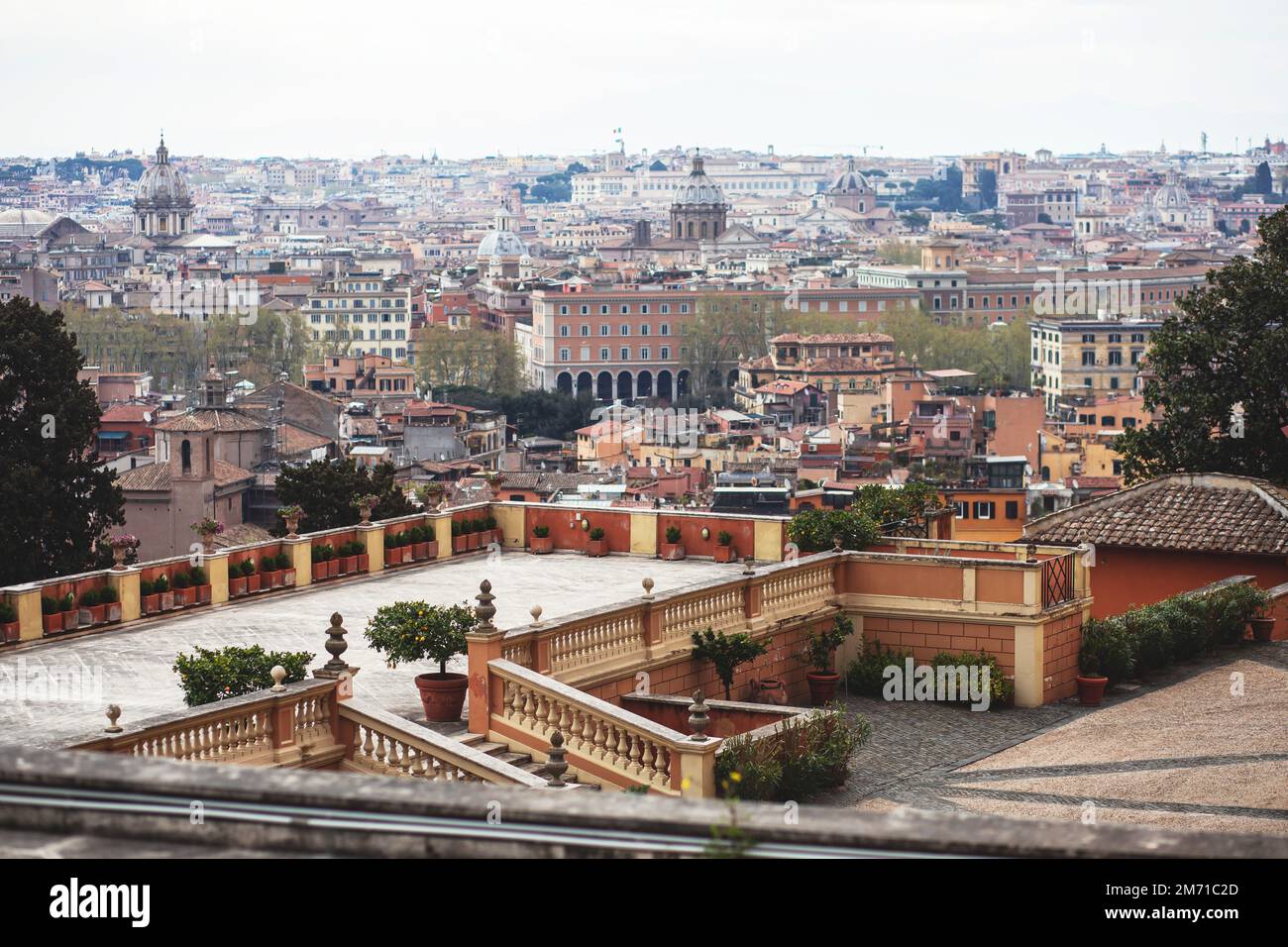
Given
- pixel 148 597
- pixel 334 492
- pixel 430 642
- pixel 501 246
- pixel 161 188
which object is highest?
pixel 161 188

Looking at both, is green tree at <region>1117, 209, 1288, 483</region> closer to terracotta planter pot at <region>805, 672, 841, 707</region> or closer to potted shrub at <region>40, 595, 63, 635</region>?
terracotta planter pot at <region>805, 672, 841, 707</region>

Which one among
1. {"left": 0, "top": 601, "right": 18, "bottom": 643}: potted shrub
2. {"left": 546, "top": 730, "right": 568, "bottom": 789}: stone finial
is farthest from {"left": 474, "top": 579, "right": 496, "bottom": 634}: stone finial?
{"left": 0, "top": 601, "right": 18, "bottom": 643}: potted shrub

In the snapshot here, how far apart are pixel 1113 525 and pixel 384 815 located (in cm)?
1207

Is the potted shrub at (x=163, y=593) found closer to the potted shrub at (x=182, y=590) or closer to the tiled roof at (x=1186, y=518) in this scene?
the potted shrub at (x=182, y=590)

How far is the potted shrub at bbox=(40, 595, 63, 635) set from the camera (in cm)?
1169

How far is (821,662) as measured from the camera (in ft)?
39.5

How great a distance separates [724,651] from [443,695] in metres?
1.93

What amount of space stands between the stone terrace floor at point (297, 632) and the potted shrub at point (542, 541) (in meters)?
0.10

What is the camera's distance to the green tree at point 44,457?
864 inches

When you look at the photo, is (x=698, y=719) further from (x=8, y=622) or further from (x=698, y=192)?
(x=698, y=192)

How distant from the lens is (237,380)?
8219cm

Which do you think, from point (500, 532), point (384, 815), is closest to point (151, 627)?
point (500, 532)

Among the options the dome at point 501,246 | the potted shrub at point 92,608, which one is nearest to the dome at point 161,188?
the dome at point 501,246

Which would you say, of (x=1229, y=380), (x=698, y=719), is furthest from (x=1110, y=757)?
(x=1229, y=380)
